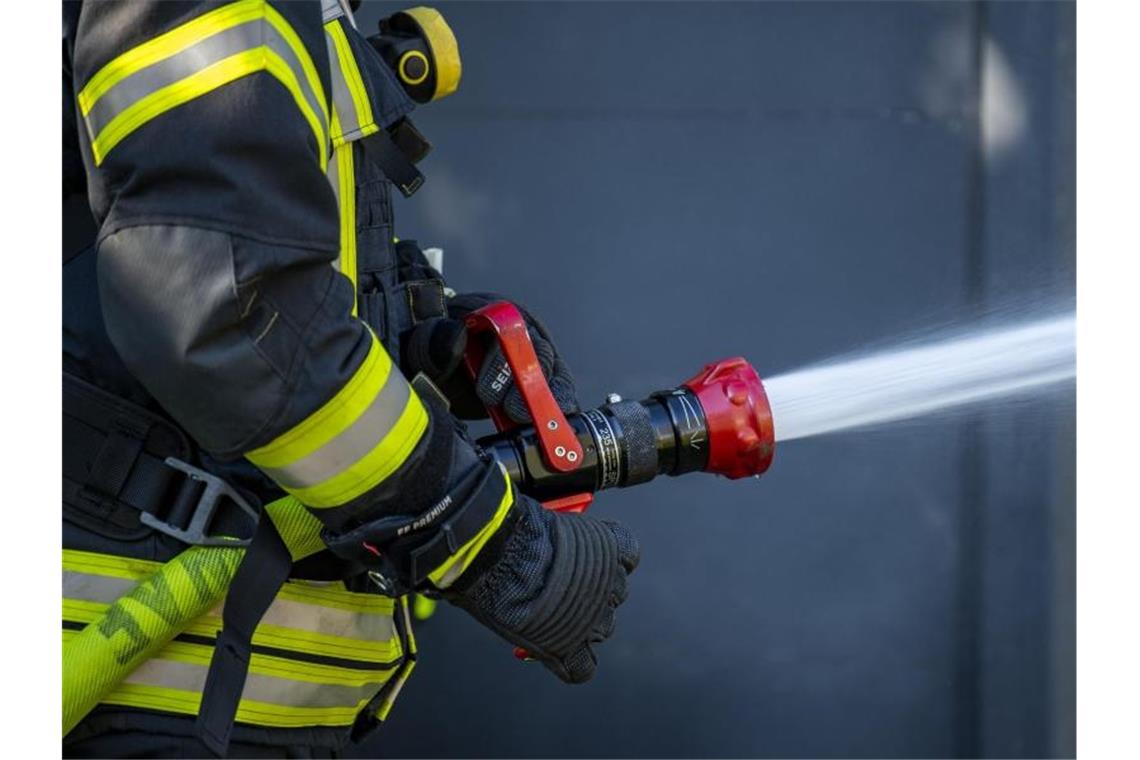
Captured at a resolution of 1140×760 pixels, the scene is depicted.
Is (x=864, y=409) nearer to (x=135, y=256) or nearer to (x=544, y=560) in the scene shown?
A: (x=544, y=560)

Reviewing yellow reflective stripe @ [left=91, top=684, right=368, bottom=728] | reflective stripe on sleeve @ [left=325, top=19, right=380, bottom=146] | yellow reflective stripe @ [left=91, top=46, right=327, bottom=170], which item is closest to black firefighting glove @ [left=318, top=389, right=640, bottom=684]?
yellow reflective stripe @ [left=91, top=684, right=368, bottom=728]

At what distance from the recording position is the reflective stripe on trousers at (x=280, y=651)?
5.58 feet

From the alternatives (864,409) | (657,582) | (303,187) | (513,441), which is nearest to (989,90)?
(864,409)

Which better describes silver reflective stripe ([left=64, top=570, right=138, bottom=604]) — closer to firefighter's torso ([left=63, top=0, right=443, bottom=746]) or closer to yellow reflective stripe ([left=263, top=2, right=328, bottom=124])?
firefighter's torso ([left=63, top=0, right=443, bottom=746])

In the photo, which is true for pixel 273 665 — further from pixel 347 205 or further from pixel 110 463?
pixel 347 205

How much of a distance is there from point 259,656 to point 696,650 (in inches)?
55.8

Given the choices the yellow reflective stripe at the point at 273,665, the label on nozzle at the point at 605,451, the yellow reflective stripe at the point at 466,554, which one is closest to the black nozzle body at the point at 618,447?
the label on nozzle at the point at 605,451

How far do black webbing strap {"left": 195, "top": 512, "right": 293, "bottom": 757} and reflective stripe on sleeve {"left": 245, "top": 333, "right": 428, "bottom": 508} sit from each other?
0.48 feet

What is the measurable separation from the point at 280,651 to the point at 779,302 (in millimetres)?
1519

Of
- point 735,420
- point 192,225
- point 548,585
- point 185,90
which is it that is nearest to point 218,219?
point 192,225

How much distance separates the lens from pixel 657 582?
2953mm

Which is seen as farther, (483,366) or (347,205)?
(483,366)

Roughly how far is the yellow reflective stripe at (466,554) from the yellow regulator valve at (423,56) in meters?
0.71

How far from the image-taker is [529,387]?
1.83 m
